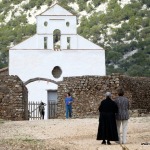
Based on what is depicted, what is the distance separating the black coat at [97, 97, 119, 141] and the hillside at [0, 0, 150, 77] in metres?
58.8

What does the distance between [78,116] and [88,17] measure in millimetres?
79922

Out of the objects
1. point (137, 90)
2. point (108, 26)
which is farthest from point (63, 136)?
point (108, 26)

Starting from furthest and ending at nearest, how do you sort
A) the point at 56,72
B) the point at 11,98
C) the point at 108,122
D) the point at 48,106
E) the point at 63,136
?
the point at 56,72 → the point at 48,106 → the point at 11,98 → the point at 63,136 → the point at 108,122

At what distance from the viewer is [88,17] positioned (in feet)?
378

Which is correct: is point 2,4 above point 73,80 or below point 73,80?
above

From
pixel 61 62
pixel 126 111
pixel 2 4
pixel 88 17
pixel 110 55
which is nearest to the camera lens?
pixel 126 111

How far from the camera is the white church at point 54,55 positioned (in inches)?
2253

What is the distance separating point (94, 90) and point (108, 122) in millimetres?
16647

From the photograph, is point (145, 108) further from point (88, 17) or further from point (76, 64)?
point (88, 17)

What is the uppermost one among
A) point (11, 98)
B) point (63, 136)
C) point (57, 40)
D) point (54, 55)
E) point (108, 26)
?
point (108, 26)

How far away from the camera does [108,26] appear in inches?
4245

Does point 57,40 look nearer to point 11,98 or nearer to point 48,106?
point 48,106

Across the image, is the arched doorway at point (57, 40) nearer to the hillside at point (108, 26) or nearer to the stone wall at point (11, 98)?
the hillside at point (108, 26)

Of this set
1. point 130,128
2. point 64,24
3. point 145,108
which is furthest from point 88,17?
point 130,128
